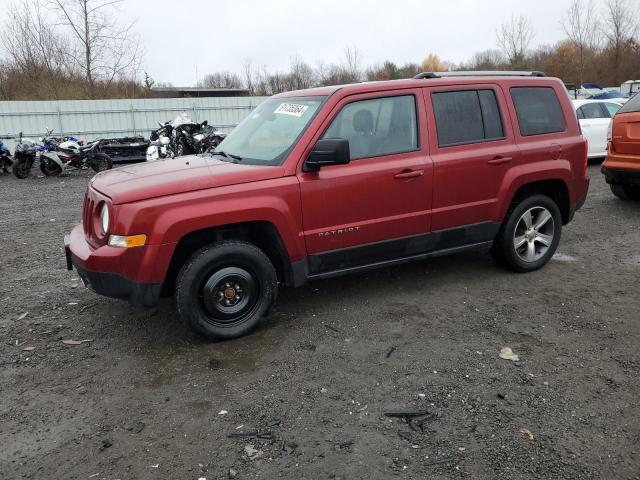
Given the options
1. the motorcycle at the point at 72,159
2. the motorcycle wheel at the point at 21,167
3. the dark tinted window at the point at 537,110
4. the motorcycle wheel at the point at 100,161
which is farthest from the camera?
the motorcycle wheel at the point at 100,161

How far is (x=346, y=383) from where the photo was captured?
3.48 m

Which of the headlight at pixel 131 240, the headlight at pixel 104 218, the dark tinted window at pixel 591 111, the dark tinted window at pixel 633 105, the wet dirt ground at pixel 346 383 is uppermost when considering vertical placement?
the dark tinted window at pixel 591 111

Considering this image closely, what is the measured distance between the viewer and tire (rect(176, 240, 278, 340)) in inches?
155

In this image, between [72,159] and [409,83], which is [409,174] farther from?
[72,159]

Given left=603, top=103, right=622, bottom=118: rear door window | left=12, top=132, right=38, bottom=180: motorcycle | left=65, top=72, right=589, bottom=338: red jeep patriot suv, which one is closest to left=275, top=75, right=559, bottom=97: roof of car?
left=65, top=72, right=589, bottom=338: red jeep patriot suv

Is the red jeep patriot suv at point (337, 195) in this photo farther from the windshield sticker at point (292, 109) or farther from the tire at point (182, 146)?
the tire at point (182, 146)

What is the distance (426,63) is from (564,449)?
82608 millimetres

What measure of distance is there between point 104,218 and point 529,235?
3971mm

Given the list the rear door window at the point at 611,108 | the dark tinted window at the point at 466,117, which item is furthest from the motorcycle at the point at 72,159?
the rear door window at the point at 611,108

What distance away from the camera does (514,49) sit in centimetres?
4275

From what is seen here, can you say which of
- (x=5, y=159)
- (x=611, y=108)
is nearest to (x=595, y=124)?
(x=611, y=108)

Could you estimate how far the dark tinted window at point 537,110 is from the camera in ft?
17.1

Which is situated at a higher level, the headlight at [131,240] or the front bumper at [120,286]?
the headlight at [131,240]

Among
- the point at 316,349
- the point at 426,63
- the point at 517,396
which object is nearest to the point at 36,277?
the point at 316,349
